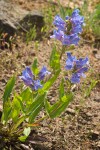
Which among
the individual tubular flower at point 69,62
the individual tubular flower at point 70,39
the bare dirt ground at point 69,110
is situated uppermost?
the individual tubular flower at point 70,39

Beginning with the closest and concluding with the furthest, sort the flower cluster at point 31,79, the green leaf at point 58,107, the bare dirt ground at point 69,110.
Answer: the flower cluster at point 31,79 → the green leaf at point 58,107 → the bare dirt ground at point 69,110

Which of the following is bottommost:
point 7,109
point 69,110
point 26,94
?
point 69,110

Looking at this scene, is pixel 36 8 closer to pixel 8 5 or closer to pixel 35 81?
pixel 8 5

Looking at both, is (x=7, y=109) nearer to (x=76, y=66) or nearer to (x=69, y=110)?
(x=76, y=66)

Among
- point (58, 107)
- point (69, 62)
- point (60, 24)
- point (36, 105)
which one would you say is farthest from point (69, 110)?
point (60, 24)

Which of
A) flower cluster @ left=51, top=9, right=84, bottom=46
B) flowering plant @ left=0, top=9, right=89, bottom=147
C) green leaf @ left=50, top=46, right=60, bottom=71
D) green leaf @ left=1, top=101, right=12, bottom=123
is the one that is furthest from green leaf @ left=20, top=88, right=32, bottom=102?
flower cluster @ left=51, top=9, right=84, bottom=46

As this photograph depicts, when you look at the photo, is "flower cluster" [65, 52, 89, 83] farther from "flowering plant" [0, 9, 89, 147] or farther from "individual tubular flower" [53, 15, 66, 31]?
"individual tubular flower" [53, 15, 66, 31]

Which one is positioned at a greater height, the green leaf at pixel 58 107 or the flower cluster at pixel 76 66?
the flower cluster at pixel 76 66

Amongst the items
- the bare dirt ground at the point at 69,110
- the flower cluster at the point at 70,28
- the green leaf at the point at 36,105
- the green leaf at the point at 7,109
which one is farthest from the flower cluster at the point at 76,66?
the bare dirt ground at the point at 69,110

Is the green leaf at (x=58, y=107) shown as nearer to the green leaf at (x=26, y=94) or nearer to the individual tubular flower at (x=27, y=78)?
the green leaf at (x=26, y=94)
